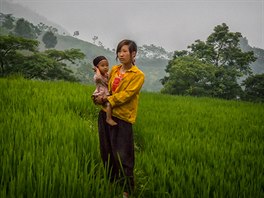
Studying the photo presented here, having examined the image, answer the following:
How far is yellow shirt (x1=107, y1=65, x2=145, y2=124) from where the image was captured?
1.98 m

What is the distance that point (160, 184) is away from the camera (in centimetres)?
212

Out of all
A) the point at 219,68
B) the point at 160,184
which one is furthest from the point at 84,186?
the point at 219,68

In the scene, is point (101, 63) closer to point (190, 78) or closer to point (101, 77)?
point (101, 77)

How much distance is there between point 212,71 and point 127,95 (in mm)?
17472

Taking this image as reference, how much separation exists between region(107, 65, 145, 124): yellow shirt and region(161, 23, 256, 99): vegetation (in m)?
16.3

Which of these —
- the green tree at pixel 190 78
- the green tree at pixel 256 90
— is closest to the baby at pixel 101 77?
the green tree at pixel 190 78

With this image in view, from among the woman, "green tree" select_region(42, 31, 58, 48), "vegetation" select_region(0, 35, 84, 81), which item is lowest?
the woman

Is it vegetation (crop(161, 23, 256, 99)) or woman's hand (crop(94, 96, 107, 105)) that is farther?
vegetation (crop(161, 23, 256, 99))

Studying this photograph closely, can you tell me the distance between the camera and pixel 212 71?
18406 millimetres

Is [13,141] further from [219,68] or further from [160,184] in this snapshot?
[219,68]

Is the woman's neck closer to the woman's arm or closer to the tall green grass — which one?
the woman's arm

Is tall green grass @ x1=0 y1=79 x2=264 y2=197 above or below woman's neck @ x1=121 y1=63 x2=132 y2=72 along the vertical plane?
below

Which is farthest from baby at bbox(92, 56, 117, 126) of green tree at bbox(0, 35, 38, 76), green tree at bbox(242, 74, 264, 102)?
green tree at bbox(242, 74, 264, 102)

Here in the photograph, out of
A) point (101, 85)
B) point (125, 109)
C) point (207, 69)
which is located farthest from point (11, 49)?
point (125, 109)
